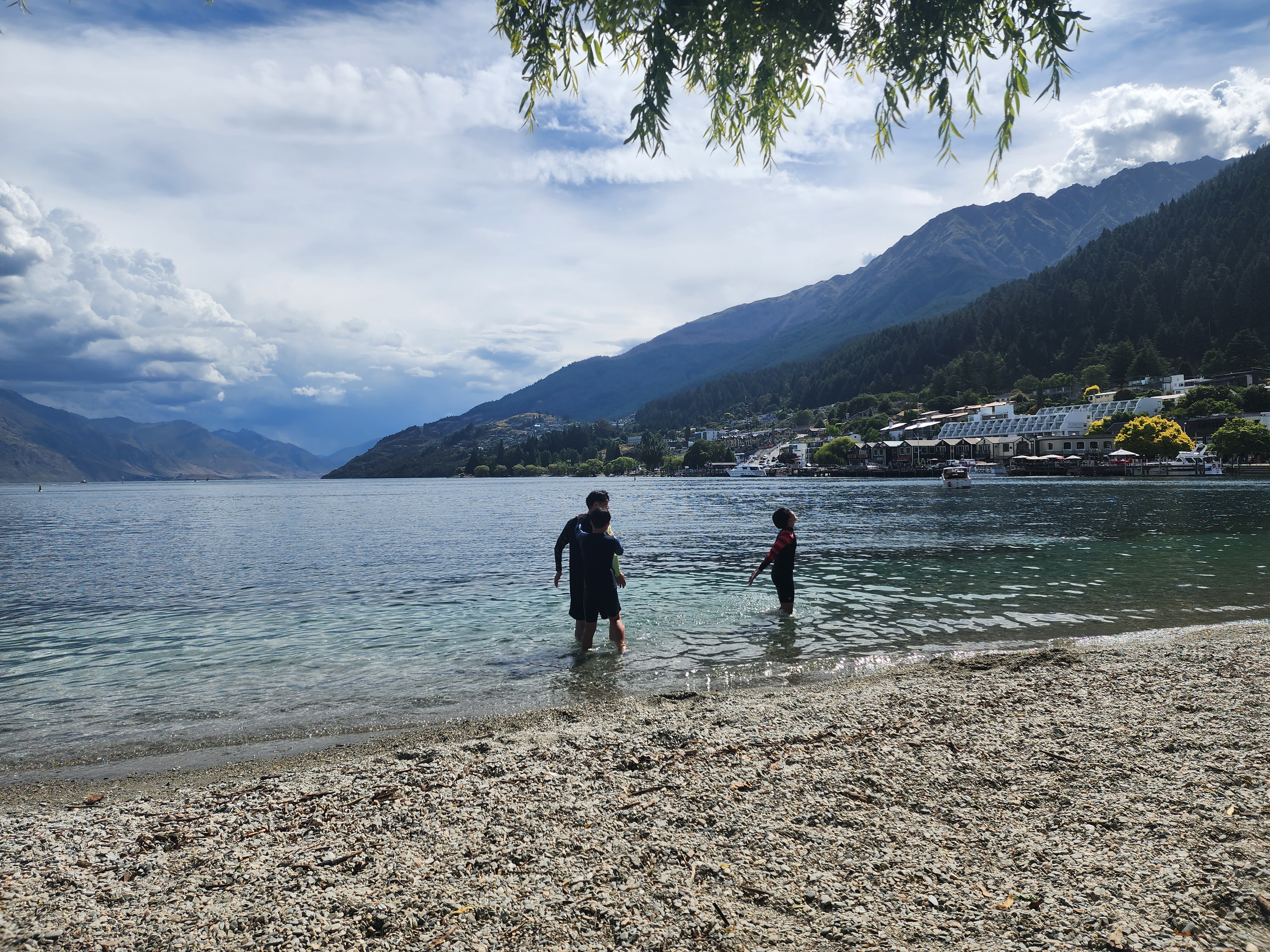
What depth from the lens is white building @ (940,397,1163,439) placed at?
140 m

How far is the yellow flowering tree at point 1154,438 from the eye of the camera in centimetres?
11275

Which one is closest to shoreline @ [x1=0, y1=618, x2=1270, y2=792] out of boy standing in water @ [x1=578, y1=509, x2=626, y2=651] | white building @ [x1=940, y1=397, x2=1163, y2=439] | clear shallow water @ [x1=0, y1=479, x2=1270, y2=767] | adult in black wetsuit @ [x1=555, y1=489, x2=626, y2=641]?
clear shallow water @ [x1=0, y1=479, x2=1270, y2=767]

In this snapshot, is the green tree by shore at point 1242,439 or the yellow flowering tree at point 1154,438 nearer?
the green tree by shore at point 1242,439

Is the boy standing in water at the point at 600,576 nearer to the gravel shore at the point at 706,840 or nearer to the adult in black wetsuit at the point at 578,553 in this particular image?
the adult in black wetsuit at the point at 578,553

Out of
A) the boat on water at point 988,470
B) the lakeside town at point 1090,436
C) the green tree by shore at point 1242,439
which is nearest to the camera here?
the green tree by shore at point 1242,439

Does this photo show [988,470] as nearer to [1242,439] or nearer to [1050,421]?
[1050,421]

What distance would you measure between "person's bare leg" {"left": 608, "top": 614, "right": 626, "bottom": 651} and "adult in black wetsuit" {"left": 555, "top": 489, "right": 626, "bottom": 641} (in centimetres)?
3

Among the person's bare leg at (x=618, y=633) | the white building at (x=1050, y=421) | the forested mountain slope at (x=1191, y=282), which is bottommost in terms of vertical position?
the person's bare leg at (x=618, y=633)

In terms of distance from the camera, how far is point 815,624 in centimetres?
1397

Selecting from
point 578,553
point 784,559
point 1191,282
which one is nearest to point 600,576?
point 578,553

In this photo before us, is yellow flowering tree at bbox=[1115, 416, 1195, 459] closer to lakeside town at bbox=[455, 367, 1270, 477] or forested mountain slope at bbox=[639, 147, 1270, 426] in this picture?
lakeside town at bbox=[455, 367, 1270, 477]

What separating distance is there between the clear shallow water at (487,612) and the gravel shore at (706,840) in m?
2.76

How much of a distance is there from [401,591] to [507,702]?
40.6ft

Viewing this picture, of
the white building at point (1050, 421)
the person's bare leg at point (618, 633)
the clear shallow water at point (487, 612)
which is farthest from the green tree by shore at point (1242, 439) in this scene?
the person's bare leg at point (618, 633)
